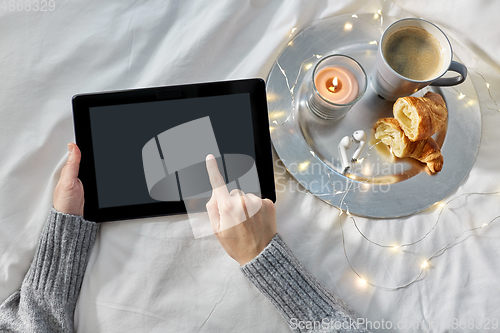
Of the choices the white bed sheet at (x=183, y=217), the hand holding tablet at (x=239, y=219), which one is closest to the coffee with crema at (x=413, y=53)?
the white bed sheet at (x=183, y=217)

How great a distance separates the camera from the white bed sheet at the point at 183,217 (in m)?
0.69

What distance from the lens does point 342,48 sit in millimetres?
743

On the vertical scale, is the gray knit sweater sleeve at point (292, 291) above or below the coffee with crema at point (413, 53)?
below

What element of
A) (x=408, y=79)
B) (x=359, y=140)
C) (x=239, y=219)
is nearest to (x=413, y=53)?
(x=408, y=79)

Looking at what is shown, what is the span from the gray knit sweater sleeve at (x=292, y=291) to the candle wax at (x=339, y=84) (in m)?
0.31

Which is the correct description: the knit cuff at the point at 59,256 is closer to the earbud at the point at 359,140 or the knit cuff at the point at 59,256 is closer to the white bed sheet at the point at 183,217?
the white bed sheet at the point at 183,217

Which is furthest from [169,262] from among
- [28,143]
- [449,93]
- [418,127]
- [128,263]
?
[449,93]

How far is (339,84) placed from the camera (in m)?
0.69

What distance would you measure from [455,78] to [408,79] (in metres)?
0.10

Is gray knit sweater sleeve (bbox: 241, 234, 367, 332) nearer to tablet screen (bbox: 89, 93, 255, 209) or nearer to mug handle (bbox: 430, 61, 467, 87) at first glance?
tablet screen (bbox: 89, 93, 255, 209)

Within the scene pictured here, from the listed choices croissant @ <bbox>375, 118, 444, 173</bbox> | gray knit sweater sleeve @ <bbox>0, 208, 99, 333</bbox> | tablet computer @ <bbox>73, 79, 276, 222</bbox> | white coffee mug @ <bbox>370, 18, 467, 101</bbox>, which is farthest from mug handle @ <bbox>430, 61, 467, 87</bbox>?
gray knit sweater sleeve @ <bbox>0, 208, 99, 333</bbox>

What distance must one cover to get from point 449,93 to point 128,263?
2.44ft

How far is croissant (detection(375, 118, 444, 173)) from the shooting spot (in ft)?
Result: 2.16

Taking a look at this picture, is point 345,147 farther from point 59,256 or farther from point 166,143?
point 59,256
